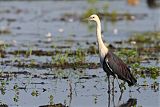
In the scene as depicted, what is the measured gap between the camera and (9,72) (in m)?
13.7

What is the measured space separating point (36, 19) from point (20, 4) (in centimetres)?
890

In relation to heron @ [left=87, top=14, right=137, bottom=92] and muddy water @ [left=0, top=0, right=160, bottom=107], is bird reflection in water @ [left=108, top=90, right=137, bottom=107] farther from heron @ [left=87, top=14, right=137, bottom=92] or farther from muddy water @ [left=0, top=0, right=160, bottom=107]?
heron @ [left=87, top=14, right=137, bottom=92]

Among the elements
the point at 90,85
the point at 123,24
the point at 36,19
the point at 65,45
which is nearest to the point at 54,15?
the point at 36,19

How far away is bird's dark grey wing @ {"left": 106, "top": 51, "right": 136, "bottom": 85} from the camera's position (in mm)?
11633

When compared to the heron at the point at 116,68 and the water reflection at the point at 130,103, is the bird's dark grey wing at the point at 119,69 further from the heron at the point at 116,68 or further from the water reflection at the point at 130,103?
the water reflection at the point at 130,103

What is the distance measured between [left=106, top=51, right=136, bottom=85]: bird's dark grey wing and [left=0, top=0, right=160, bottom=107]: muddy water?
0.31 metres

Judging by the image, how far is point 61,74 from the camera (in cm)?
1356

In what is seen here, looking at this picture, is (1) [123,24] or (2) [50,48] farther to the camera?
(1) [123,24]

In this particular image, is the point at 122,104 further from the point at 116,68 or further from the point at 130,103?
the point at 116,68

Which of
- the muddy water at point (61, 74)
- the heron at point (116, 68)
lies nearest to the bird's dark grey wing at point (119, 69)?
the heron at point (116, 68)

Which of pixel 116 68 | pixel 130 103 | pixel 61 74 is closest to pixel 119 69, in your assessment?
pixel 116 68

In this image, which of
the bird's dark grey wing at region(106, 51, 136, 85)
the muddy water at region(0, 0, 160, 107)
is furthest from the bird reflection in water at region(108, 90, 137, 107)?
the bird's dark grey wing at region(106, 51, 136, 85)

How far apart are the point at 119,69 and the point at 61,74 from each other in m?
2.18

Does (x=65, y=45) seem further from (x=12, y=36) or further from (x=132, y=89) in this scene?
(x=132, y=89)
